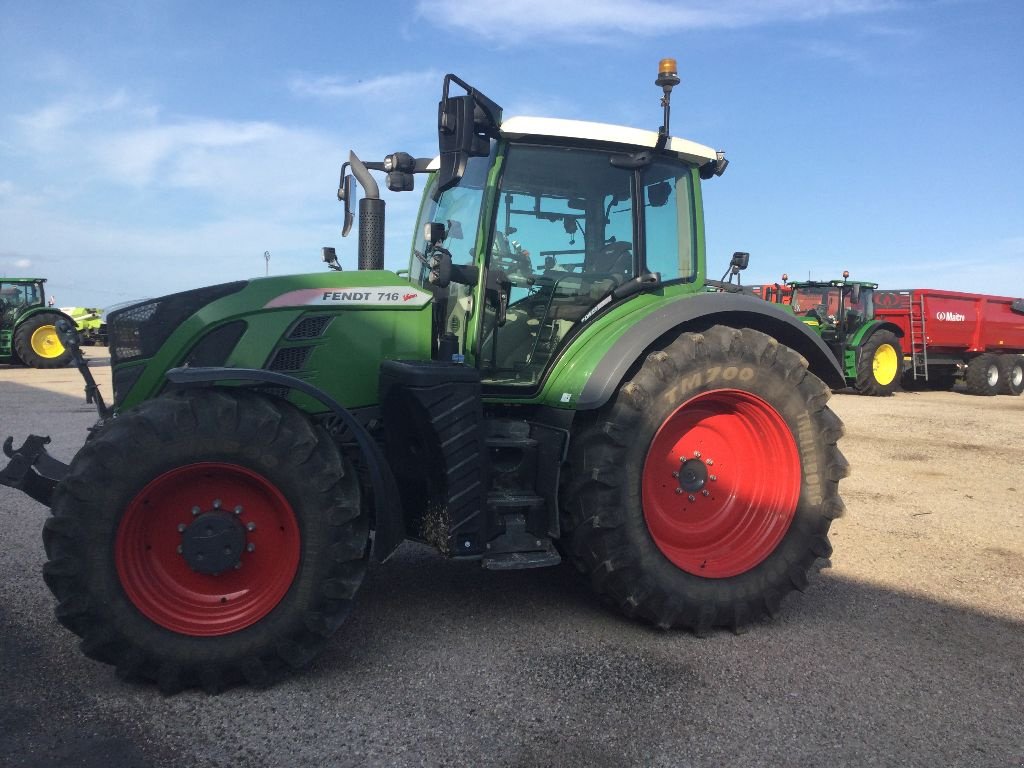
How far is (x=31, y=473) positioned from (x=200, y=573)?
890 millimetres

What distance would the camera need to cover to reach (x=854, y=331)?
1584 centimetres

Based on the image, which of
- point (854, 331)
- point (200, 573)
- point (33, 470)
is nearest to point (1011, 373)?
point (854, 331)

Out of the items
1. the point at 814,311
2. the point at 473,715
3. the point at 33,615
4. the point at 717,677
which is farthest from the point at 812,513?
the point at 814,311

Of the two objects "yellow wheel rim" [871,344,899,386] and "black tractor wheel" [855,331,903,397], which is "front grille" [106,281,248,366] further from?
"yellow wheel rim" [871,344,899,386]

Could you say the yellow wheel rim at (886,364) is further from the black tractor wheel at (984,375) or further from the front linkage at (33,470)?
the front linkage at (33,470)

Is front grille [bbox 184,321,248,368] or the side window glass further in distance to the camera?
the side window glass

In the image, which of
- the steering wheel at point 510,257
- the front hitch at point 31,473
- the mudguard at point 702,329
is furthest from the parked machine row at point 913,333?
the front hitch at point 31,473

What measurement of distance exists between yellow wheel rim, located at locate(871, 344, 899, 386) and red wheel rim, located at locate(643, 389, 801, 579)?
1314 cm

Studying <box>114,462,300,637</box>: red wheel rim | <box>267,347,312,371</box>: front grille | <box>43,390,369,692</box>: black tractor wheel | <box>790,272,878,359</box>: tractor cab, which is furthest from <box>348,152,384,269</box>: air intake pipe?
<box>790,272,878,359</box>: tractor cab

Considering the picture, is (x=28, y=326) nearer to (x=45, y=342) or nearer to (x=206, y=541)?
(x=45, y=342)

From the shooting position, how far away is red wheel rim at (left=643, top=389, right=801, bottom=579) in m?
3.95

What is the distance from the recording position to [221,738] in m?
2.72

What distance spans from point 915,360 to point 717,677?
15550mm

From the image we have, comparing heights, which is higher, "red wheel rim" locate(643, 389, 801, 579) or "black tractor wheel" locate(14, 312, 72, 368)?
"black tractor wheel" locate(14, 312, 72, 368)
